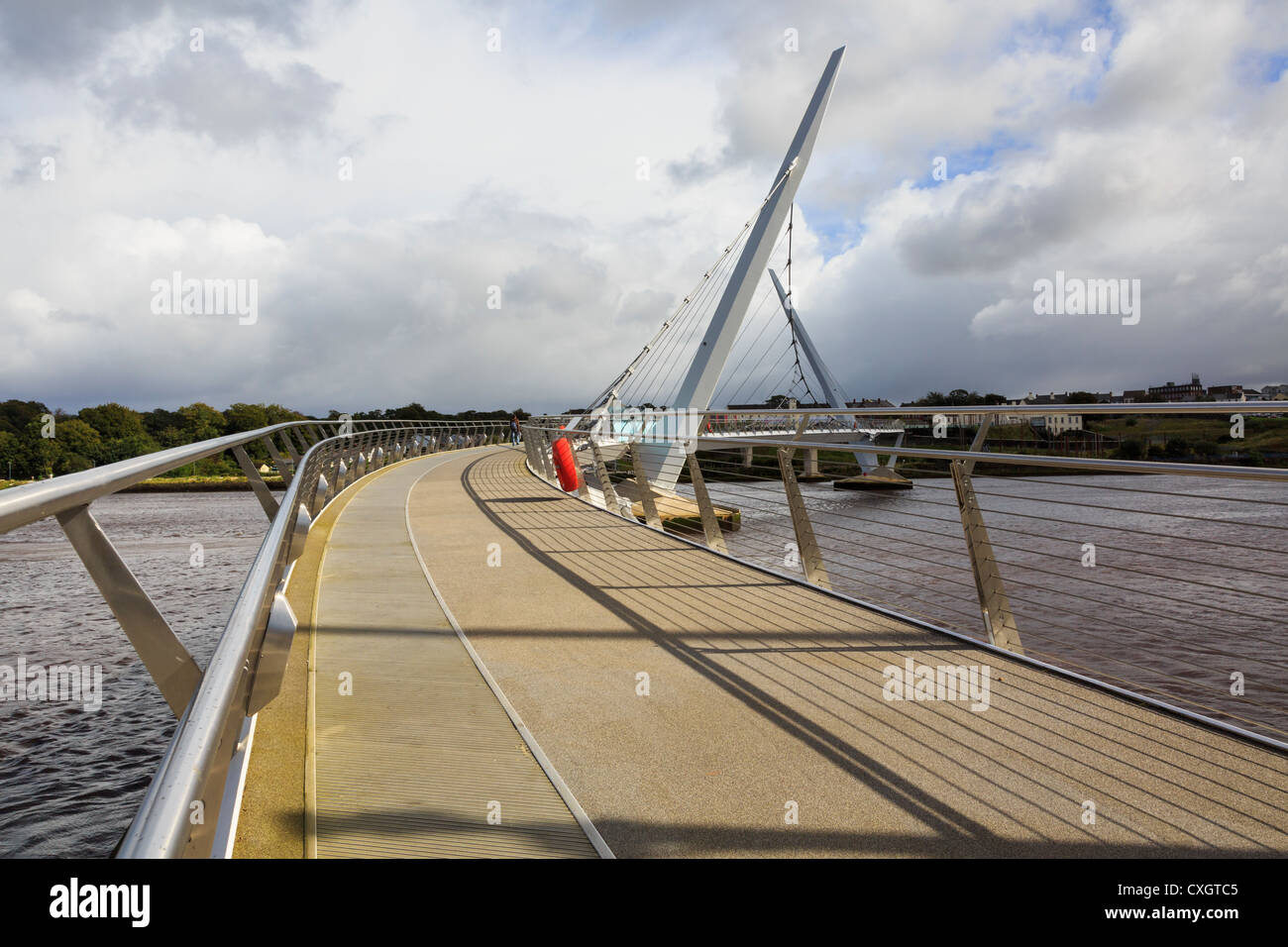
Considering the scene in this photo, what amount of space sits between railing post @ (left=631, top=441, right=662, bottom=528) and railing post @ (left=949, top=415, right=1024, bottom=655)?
4197 mm

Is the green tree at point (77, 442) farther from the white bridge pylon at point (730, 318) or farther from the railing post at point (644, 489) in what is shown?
the white bridge pylon at point (730, 318)

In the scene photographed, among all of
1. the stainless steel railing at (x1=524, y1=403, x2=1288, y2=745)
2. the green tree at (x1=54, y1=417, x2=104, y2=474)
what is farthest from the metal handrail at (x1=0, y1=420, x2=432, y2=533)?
the stainless steel railing at (x1=524, y1=403, x2=1288, y2=745)

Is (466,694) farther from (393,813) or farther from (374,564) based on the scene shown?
(374,564)

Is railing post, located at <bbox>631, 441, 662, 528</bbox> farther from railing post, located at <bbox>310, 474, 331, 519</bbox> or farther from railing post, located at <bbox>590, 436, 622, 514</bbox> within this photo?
railing post, located at <bbox>310, 474, 331, 519</bbox>

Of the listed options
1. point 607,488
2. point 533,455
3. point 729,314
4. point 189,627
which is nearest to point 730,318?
point 729,314

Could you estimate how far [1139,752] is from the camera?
9.37 ft

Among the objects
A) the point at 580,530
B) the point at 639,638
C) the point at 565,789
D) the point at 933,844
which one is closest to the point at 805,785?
the point at 933,844

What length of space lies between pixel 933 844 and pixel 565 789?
3.47 feet

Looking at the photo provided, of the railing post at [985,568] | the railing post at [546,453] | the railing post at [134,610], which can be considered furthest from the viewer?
the railing post at [546,453]

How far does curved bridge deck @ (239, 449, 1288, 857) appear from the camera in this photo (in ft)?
7.54

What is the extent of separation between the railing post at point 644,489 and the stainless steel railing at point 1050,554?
3 centimetres

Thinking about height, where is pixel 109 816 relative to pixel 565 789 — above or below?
below

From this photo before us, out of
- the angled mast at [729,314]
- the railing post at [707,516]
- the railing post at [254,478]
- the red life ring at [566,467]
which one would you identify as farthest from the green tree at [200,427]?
the angled mast at [729,314]

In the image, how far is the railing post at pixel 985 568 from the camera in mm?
4125
